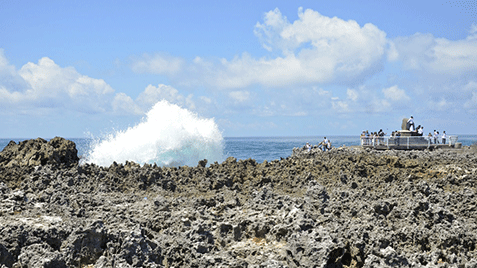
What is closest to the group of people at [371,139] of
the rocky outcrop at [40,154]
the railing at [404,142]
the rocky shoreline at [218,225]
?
the railing at [404,142]

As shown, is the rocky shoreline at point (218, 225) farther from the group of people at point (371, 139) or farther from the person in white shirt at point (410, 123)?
the person in white shirt at point (410, 123)

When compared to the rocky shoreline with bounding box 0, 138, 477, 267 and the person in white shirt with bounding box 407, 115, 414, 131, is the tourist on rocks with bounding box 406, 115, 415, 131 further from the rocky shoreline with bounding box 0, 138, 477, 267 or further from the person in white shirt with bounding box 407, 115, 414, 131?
the rocky shoreline with bounding box 0, 138, 477, 267

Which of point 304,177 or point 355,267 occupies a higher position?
point 304,177

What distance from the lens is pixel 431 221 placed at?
5902 millimetres

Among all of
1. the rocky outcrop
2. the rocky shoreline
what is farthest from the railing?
the rocky outcrop

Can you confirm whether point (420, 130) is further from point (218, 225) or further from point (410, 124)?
point (218, 225)

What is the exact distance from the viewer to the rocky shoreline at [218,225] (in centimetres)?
484

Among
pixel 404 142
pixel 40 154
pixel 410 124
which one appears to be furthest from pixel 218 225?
pixel 410 124

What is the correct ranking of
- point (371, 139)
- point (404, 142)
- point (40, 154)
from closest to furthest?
1. point (40, 154)
2. point (404, 142)
3. point (371, 139)

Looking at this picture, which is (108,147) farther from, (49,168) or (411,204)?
(411,204)

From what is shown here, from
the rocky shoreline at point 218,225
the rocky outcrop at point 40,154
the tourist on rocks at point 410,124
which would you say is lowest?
the rocky shoreline at point 218,225

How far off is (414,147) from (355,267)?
21089 millimetres

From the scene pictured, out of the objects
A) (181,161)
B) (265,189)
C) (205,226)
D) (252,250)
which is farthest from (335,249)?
(181,161)

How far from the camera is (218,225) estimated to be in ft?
18.8
